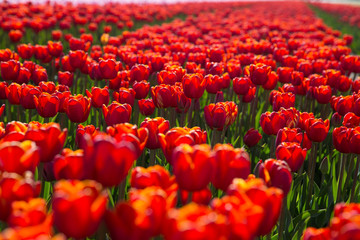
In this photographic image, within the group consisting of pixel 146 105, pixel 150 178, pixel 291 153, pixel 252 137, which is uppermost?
pixel 150 178

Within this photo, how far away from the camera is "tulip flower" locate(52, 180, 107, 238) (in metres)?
1.19

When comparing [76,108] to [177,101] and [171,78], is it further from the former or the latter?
[171,78]

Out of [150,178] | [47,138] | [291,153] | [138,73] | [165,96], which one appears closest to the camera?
[150,178]

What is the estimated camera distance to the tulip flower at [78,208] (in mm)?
1188

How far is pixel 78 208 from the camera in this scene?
3.92 feet

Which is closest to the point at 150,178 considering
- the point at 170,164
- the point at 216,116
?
the point at 170,164

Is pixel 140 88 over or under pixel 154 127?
under

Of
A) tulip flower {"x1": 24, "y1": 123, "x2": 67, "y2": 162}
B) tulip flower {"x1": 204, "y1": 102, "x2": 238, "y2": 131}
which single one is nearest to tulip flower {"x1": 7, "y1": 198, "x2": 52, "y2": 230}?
tulip flower {"x1": 24, "y1": 123, "x2": 67, "y2": 162}

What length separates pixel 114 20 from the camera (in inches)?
467

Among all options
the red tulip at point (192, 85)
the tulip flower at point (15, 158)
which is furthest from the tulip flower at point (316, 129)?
the tulip flower at point (15, 158)

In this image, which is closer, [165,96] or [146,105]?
[165,96]

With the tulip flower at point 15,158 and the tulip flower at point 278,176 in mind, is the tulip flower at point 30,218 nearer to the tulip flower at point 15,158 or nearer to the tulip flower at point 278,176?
the tulip flower at point 15,158

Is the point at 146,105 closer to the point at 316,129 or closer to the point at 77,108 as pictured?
the point at 77,108

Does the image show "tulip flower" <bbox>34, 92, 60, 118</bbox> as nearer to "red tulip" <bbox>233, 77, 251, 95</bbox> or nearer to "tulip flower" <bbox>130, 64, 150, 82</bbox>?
"tulip flower" <bbox>130, 64, 150, 82</bbox>
